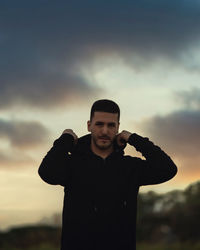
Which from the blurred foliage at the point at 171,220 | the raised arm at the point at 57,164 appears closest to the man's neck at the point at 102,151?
the raised arm at the point at 57,164

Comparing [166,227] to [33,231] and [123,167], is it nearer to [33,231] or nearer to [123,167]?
[33,231]

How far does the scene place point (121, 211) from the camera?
5625 mm

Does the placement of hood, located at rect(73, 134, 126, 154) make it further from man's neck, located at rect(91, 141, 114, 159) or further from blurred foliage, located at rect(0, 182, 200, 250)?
blurred foliage, located at rect(0, 182, 200, 250)

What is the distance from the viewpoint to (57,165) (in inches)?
226

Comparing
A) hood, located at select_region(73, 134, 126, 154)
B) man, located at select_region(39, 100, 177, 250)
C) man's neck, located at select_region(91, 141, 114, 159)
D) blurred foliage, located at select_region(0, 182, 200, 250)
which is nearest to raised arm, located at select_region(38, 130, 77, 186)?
man, located at select_region(39, 100, 177, 250)

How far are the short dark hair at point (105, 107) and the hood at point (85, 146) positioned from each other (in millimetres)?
297

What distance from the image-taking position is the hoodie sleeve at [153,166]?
233 inches

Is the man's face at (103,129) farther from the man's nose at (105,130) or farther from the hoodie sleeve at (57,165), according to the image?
the hoodie sleeve at (57,165)

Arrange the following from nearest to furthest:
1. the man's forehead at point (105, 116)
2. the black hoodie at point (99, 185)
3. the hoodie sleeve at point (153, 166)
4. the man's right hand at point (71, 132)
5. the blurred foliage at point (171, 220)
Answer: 1. the black hoodie at point (99, 185)
2. the man's forehead at point (105, 116)
3. the hoodie sleeve at point (153, 166)
4. the man's right hand at point (71, 132)
5. the blurred foliage at point (171, 220)

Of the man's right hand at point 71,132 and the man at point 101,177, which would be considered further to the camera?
the man's right hand at point 71,132

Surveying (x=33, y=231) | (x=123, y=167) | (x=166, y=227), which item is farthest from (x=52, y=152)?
(x=166, y=227)

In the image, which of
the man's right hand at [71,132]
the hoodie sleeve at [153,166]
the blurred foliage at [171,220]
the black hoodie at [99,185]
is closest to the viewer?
the black hoodie at [99,185]

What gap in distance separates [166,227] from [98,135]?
22.5m

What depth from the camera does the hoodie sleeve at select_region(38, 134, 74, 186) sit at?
5.73m
